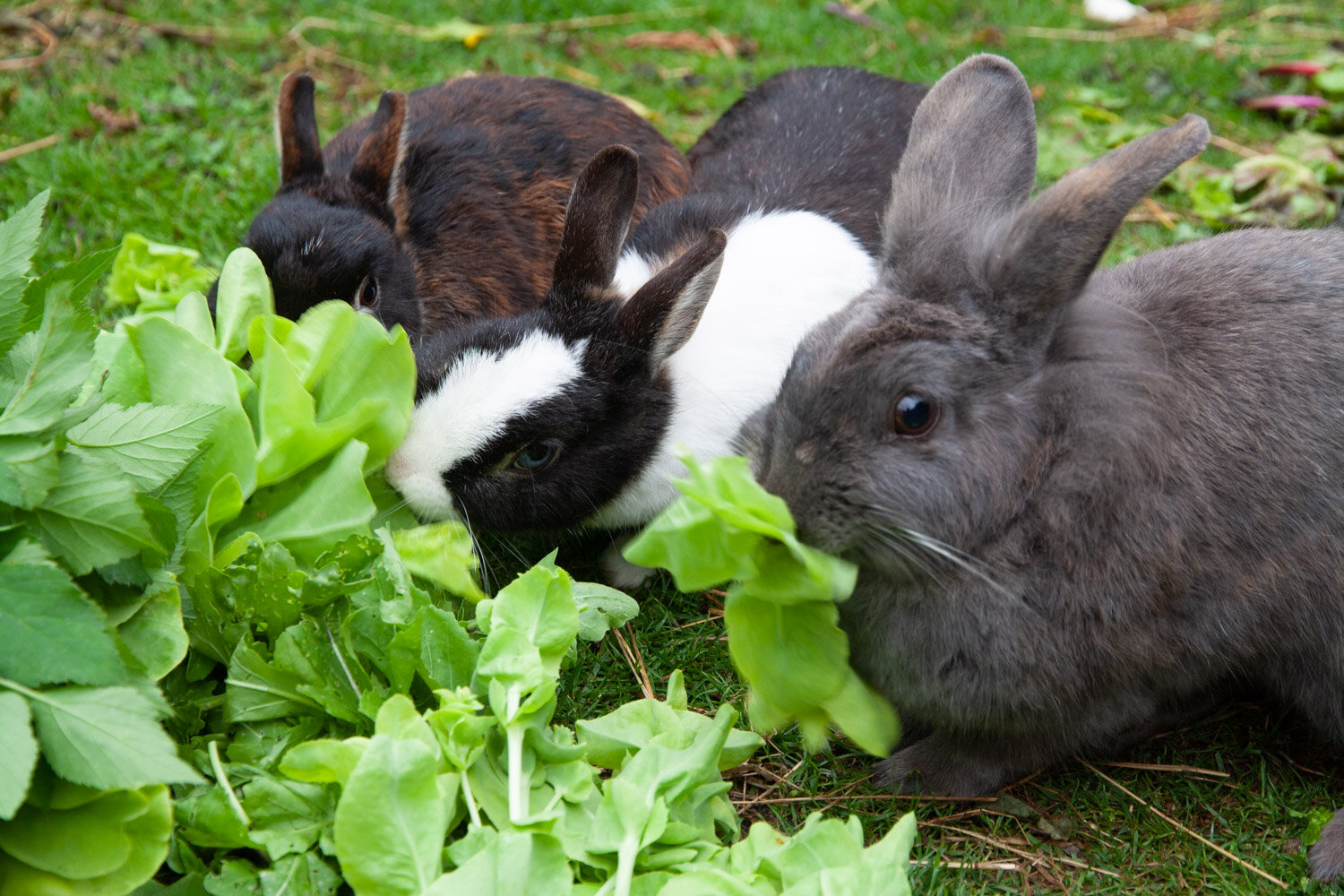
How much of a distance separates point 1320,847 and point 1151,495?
3.05 ft

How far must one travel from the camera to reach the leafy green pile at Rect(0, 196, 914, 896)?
2191 mm

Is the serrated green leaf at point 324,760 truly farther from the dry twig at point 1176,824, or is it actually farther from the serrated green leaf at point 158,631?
the dry twig at point 1176,824

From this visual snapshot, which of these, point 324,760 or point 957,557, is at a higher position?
point 957,557

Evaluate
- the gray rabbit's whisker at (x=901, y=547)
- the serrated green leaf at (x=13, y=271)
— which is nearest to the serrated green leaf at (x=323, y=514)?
the serrated green leaf at (x=13, y=271)

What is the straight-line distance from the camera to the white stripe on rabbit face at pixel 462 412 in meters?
3.16

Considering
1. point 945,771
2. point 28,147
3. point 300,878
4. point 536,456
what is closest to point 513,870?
point 300,878

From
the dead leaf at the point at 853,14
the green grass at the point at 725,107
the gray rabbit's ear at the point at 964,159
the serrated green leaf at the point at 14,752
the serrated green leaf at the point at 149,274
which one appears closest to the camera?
the serrated green leaf at the point at 14,752

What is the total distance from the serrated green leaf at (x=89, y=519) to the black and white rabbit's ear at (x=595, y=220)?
145cm

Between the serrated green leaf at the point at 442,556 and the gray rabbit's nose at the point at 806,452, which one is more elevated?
the gray rabbit's nose at the point at 806,452

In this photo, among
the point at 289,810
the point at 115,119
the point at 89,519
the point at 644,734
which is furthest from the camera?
the point at 115,119

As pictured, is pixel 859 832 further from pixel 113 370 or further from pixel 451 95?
pixel 451 95

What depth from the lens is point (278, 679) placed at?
2.62 meters

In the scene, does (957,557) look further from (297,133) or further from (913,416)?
(297,133)

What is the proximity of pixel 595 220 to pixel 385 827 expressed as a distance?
1824 mm
